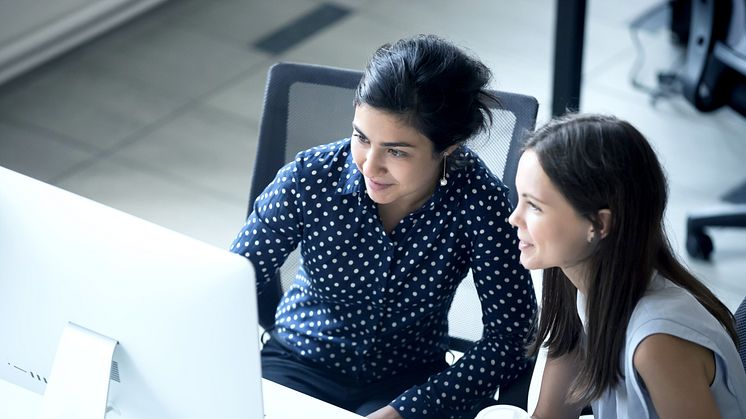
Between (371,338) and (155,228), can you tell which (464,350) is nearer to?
(371,338)

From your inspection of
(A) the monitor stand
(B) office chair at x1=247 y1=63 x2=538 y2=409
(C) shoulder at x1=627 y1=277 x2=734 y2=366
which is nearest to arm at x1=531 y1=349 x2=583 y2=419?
(B) office chair at x1=247 y1=63 x2=538 y2=409

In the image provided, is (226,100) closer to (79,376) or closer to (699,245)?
(699,245)

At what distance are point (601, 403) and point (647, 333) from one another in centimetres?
19

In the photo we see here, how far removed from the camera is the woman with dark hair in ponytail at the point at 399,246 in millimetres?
1684

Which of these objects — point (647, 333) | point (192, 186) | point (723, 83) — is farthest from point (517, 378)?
point (192, 186)

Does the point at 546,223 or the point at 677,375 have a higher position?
the point at 546,223

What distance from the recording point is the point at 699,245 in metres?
2.96

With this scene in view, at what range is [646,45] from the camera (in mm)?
3986

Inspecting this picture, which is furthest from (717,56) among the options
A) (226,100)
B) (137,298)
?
(137,298)

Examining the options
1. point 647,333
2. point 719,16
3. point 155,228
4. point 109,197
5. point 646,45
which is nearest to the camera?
point 155,228

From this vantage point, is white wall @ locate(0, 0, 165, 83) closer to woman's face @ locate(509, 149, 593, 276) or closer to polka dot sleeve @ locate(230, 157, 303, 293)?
polka dot sleeve @ locate(230, 157, 303, 293)

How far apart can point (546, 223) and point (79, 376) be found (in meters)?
0.65

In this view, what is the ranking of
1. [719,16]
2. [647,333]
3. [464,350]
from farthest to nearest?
[719,16], [464,350], [647,333]

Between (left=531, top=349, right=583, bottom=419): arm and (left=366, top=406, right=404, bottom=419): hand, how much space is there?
219 millimetres
